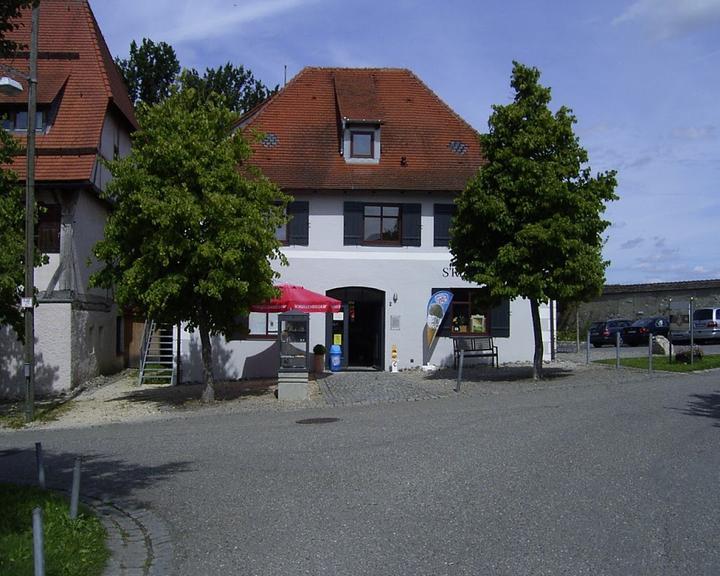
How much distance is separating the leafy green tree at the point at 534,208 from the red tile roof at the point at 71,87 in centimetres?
1098

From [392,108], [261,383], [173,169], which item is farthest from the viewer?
[392,108]

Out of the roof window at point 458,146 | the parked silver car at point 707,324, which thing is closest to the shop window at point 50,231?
the roof window at point 458,146

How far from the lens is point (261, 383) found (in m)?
24.2

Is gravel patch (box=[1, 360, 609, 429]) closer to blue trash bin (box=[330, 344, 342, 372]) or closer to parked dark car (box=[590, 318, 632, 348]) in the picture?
blue trash bin (box=[330, 344, 342, 372])

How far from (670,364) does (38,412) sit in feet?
57.5

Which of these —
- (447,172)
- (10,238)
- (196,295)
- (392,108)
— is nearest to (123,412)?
(196,295)

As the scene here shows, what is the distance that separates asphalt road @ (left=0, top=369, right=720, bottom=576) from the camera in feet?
21.1

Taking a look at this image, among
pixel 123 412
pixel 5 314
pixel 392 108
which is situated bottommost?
pixel 123 412

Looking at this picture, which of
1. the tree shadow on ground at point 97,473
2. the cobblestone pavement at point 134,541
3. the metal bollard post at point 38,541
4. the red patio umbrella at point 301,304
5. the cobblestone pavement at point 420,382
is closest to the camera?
the metal bollard post at point 38,541

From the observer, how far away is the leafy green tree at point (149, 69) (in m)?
42.2

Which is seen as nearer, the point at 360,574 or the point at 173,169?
the point at 360,574

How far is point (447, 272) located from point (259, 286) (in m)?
9.19

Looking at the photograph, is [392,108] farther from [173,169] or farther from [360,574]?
[360,574]

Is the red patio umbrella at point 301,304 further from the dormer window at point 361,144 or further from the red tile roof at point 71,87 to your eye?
the dormer window at point 361,144
